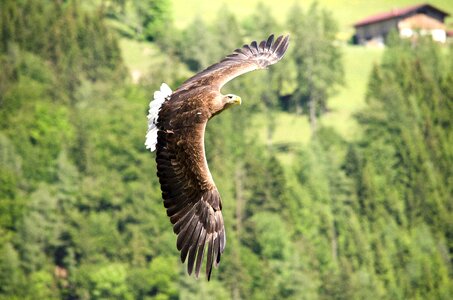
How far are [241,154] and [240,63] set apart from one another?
74.9 meters

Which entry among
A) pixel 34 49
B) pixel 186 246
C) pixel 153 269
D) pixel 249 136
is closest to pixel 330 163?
pixel 249 136

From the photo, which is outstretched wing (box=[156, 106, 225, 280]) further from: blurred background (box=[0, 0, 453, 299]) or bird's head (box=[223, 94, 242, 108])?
blurred background (box=[0, 0, 453, 299])

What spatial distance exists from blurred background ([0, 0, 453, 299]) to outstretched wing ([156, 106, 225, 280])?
5179 cm

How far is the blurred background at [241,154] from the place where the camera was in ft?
277

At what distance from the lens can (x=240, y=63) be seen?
1090 inches

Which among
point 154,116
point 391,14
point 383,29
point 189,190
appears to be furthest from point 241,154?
point 189,190

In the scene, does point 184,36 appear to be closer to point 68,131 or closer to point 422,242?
point 68,131

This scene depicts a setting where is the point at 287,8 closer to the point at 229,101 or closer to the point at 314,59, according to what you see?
the point at 314,59

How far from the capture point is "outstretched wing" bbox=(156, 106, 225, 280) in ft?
75.8

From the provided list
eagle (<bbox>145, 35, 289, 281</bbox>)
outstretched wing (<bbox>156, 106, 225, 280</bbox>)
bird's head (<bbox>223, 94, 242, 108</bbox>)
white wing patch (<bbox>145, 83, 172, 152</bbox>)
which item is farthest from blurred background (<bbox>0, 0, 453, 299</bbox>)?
outstretched wing (<bbox>156, 106, 225, 280</bbox>)

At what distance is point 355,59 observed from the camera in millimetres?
127062

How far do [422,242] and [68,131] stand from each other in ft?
97.7

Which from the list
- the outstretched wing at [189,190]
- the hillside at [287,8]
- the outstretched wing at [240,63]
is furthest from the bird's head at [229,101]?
the hillside at [287,8]

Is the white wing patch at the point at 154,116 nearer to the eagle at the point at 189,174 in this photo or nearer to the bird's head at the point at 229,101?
the eagle at the point at 189,174
